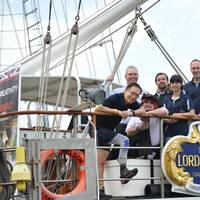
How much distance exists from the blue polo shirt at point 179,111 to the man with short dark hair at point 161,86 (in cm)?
50

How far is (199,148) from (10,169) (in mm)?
2256

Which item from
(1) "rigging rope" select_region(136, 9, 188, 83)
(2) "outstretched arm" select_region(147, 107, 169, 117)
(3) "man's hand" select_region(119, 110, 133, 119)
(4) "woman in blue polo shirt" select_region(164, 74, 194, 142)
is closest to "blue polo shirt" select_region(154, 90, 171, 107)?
(4) "woman in blue polo shirt" select_region(164, 74, 194, 142)

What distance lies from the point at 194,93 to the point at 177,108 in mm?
599

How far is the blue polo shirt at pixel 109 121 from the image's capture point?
7.71 metres

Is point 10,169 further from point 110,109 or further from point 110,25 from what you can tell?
point 110,25

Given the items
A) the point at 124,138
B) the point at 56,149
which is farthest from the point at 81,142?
the point at 124,138

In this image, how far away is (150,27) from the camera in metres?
10.3

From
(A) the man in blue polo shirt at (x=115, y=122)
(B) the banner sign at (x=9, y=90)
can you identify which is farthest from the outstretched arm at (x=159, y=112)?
(B) the banner sign at (x=9, y=90)

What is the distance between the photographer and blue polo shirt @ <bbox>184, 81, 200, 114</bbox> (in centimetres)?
852

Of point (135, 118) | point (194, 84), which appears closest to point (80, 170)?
point (135, 118)

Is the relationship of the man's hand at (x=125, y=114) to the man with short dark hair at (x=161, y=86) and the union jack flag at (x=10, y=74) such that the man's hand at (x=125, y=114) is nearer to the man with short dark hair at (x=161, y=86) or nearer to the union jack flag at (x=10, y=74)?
the man with short dark hair at (x=161, y=86)

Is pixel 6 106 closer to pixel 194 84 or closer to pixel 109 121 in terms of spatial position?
pixel 109 121

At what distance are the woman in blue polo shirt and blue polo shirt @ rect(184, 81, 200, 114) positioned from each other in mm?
371

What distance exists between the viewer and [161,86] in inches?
349
